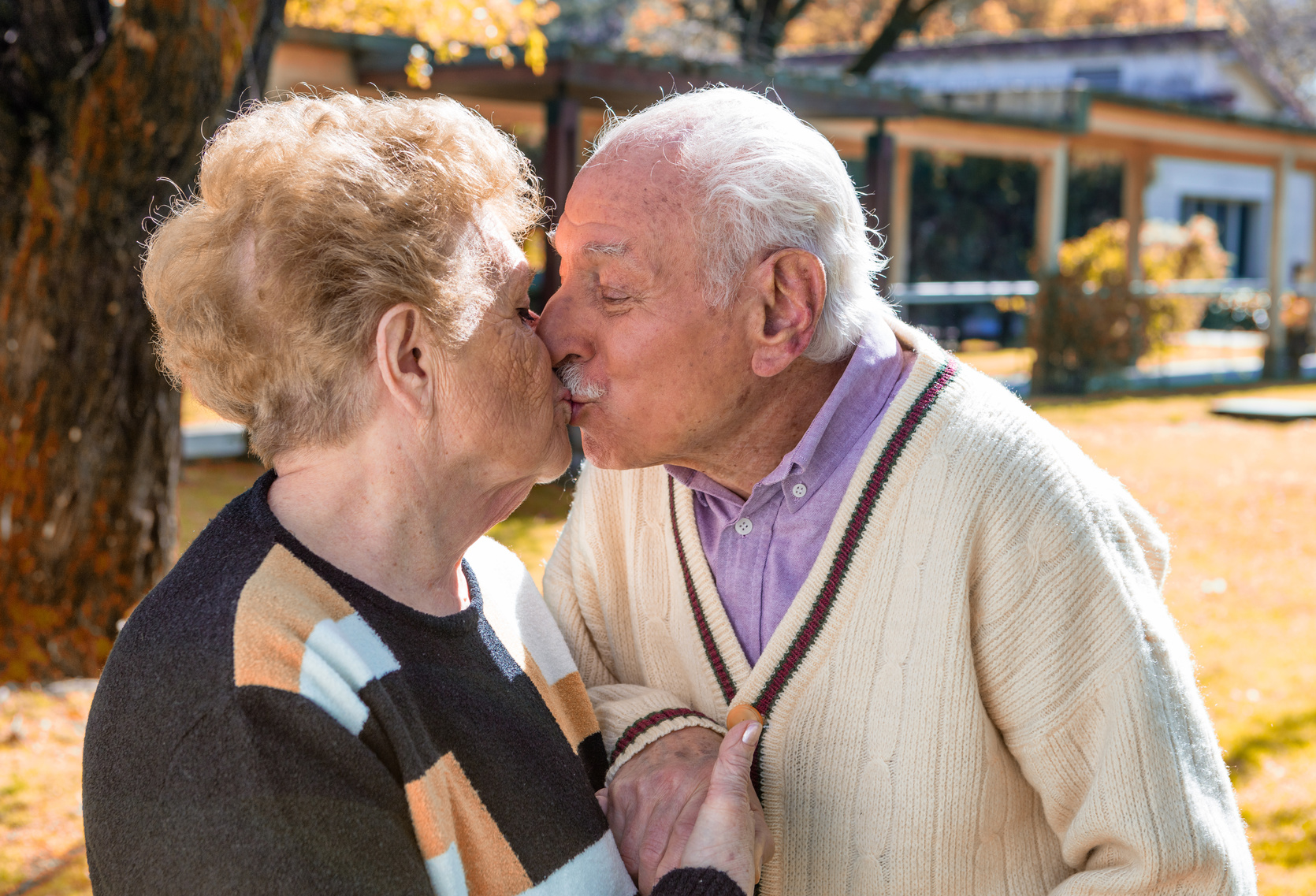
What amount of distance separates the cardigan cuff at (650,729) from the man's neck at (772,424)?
0.43 m

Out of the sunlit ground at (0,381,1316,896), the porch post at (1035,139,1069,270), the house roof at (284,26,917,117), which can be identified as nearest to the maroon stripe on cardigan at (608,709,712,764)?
the sunlit ground at (0,381,1316,896)

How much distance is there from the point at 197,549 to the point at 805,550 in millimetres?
983

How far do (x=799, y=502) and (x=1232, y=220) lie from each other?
2841 centimetres

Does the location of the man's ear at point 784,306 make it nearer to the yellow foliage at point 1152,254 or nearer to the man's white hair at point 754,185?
the man's white hair at point 754,185

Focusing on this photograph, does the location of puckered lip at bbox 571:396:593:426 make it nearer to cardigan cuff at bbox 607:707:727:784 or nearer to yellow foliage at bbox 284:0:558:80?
cardigan cuff at bbox 607:707:727:784

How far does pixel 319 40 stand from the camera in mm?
8836

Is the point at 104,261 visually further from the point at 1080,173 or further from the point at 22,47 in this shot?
the point at 1080,173

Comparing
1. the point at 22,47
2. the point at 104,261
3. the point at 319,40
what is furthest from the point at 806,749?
the point at 319,40

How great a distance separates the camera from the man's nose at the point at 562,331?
193 centimetres

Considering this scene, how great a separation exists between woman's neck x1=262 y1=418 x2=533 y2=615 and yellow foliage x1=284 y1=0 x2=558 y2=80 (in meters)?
5.38

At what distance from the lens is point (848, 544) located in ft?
6.17

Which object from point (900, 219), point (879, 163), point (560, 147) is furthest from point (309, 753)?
point (900, 219)

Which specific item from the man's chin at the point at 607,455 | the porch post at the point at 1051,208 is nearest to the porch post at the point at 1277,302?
the porch post at the point at 1051,208

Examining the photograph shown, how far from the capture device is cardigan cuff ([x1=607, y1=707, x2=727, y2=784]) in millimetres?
1956
